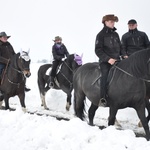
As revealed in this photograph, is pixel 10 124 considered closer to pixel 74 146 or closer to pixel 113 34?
pixel 74 146

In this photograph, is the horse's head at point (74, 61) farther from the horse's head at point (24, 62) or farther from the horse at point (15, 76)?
the horse's head at point (24, 62)

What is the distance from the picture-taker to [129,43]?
9891 mm

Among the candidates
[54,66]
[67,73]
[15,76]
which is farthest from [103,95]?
[54,66]

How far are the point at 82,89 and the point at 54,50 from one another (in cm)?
523

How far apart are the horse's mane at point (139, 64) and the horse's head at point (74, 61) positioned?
556 centimetres

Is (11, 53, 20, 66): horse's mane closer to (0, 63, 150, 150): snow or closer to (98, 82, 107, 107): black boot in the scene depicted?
(0, 63, 150, 150): snow

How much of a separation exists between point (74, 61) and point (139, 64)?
596 cm

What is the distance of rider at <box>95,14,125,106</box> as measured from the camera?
712 cm

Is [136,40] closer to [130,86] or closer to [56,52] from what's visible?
[130,86]

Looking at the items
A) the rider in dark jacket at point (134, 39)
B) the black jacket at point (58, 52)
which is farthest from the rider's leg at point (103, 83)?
the black jacket at point (58, 52)

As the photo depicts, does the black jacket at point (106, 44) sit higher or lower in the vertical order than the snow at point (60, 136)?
higher

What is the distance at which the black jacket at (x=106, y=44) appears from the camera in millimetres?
7316

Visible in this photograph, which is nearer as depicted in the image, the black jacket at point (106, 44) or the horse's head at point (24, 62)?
the black jacket at point (106, 44)

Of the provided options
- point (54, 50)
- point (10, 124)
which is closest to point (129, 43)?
point (54, 50)
